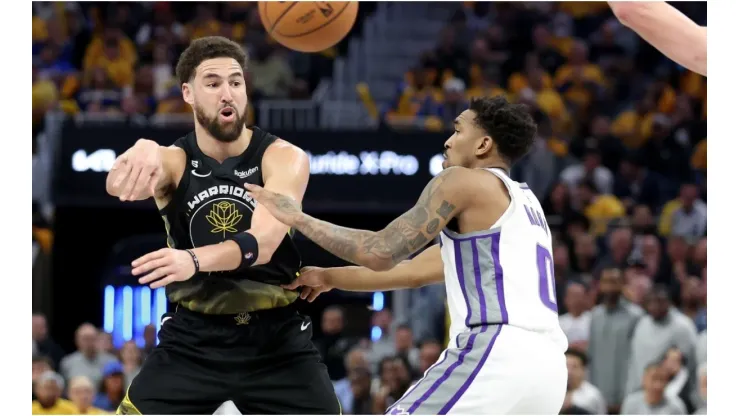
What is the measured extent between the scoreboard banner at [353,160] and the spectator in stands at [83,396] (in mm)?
2800

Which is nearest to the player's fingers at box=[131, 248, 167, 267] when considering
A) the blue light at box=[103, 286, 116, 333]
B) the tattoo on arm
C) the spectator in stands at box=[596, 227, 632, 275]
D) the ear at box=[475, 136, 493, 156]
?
the tattoo on arm

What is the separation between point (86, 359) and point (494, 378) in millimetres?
6976

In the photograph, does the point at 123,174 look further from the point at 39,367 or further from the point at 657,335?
the point at 657,335

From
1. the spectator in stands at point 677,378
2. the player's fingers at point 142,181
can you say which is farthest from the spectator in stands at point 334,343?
the player's fingers at point 142,181

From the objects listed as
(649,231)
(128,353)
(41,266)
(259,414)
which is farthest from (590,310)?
(41,266)

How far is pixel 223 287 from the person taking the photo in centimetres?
534

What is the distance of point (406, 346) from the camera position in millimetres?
10086

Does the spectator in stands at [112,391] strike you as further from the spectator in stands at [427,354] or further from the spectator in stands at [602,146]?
the spectator in stands at [602,146]

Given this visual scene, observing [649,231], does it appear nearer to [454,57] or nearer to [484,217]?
[454,57]

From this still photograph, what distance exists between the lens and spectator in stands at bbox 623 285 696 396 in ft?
30.0

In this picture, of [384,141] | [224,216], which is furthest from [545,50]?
[224,216]

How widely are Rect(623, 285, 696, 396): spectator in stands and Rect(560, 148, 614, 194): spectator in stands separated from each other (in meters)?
3.32

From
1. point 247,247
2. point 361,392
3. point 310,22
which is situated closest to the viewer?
point 247,247

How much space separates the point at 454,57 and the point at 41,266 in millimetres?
5793
